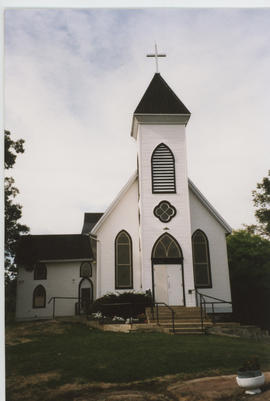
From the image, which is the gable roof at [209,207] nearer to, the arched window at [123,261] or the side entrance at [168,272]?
the side entrance at [168,272]

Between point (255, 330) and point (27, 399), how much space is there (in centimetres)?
764

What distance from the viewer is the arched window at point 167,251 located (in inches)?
581

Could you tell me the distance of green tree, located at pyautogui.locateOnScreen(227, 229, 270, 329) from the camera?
1564 centimetres

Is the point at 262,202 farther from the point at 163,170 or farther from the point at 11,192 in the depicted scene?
the point at 11,192

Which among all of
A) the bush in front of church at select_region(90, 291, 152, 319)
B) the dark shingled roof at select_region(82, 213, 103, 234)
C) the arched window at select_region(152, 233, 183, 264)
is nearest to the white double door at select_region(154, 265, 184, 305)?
the arched window at select_region(152, 233, 183, 264)

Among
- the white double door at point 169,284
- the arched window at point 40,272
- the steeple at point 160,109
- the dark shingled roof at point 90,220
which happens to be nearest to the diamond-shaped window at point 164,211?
the white double door at point 169,284

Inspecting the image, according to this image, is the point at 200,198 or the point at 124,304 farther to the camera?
the point at 200,198

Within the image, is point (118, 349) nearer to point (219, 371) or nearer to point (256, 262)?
point (219, 371)

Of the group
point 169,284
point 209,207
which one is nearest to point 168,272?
point 169,284

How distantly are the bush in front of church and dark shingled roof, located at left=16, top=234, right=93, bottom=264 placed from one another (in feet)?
23.6

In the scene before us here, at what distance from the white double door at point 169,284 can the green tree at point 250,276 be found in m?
3.19

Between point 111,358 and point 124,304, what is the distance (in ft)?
20.1

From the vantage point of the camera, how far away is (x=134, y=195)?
16.3 meters

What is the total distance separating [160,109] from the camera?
1612cm
